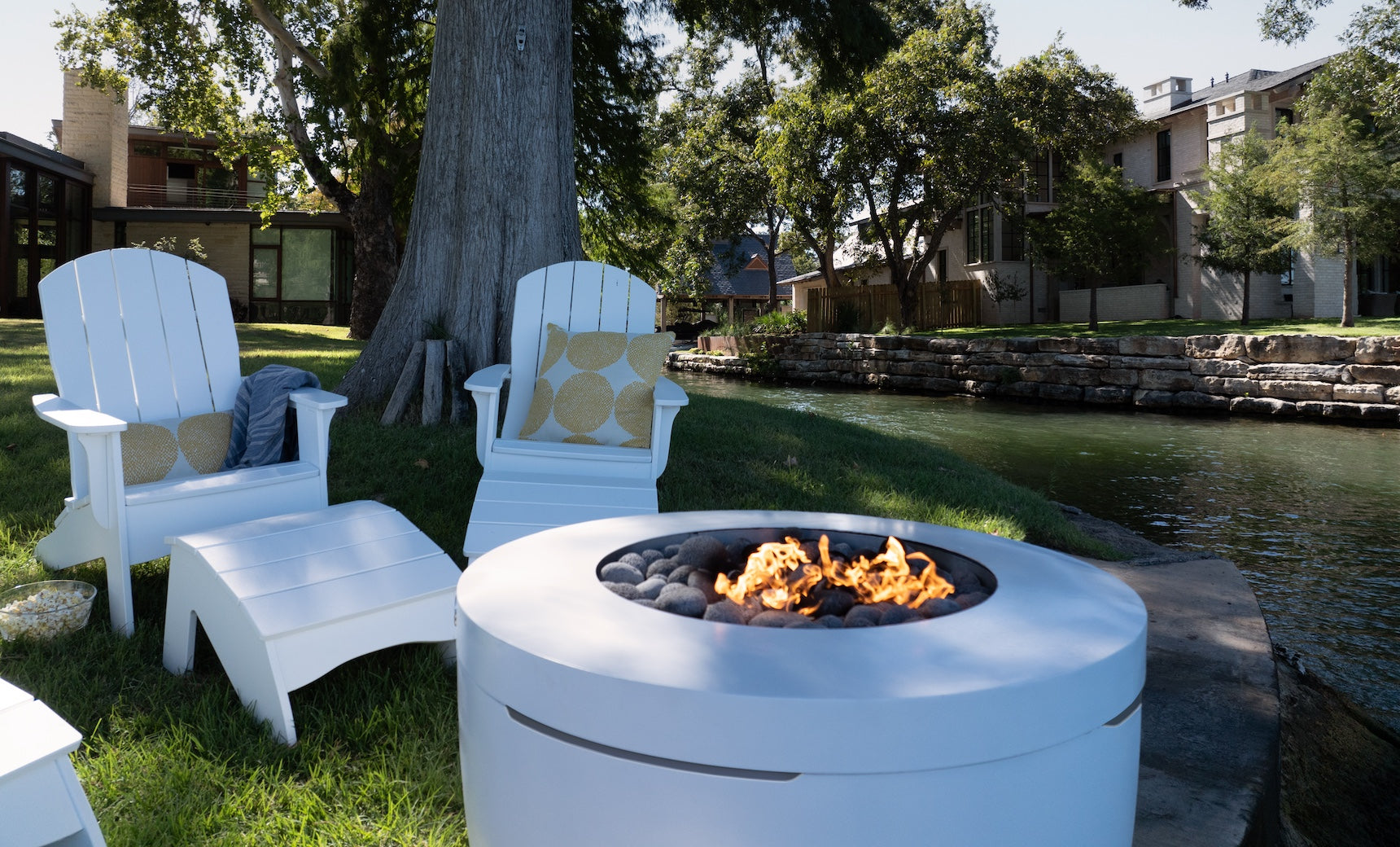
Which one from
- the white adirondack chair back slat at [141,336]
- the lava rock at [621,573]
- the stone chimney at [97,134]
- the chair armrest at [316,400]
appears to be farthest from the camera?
the stone chimney at [97,134]

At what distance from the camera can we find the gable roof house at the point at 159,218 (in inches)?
707

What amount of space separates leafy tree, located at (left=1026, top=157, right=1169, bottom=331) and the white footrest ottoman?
16417 millimetres

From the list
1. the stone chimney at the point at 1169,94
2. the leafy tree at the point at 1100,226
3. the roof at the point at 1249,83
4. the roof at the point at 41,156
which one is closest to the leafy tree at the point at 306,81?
the roof at the point at 41,156

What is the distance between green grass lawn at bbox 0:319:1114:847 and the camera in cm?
163

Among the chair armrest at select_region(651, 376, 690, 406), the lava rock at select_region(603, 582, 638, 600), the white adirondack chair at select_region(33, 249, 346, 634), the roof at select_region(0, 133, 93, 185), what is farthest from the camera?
the roof at select_region(0, 133, 93, 185)

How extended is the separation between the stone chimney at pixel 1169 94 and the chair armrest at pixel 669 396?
20.7 meters

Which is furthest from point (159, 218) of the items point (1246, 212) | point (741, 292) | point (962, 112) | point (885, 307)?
point (1246, 212)

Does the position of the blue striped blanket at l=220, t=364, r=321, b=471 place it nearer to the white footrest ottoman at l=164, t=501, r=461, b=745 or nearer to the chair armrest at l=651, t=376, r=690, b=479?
the white footrest ottoman at l=164, t=501, r=461, b=745

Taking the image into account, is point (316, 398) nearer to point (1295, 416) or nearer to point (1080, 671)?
point (1080, 671)

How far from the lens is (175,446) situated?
3000mm

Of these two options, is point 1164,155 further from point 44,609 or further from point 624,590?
point 44,609

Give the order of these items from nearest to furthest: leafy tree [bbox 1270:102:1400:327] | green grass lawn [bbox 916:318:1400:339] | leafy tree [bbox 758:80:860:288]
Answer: green grass lawn [bbox 916:318:1400:339]
leafy tree [bbox 1270:102:1400:327]
leafy tree [bbox 758:80:860:288]

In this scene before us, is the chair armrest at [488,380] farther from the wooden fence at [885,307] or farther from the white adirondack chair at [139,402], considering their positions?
the wooden fence at [885,307]

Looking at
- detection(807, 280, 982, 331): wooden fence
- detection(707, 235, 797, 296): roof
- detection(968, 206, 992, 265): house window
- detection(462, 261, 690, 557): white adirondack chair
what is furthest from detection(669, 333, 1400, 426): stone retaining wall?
detection(707, 235, 797, 296): roof
